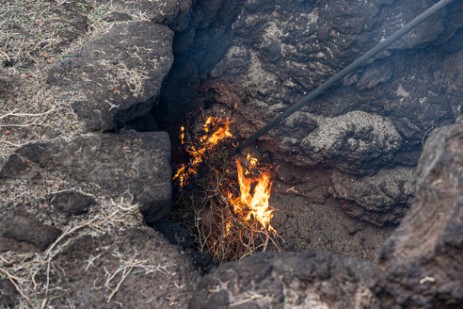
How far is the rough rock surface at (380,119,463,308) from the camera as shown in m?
2.02

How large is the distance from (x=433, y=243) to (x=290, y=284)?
657mm

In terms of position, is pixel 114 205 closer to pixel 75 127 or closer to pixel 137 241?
pixel 137 241

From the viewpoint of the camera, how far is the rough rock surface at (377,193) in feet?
15.0

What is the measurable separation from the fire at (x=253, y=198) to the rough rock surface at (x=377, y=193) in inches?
23.8

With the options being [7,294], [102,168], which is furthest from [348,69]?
[7,294]

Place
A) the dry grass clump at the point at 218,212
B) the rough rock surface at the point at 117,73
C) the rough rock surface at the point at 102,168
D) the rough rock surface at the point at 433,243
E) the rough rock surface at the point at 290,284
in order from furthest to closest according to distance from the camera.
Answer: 1. the dry grass clump at the point at 218,212
2. the rough rock surface at the point at 117,73
3. the rough rock surface at the point at 102,168
4. the rough rock surface at the point at 290,284
5. the rough rock surface at the point at 433,243

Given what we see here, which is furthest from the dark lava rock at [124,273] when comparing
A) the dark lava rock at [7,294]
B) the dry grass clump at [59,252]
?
the dark lava rock at [7,294]

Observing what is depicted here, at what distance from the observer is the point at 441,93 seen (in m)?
4.58

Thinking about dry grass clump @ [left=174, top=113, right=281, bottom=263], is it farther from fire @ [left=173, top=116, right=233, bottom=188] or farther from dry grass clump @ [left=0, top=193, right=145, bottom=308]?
dry grass clump @ [left=0, top=193, right=145, bottom=308]

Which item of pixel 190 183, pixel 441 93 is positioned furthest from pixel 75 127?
pixel 441 93

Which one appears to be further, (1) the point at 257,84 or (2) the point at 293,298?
(1) the point at 257,84

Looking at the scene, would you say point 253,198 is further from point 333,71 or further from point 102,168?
point 102,168

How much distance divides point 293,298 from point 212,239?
6.20ft

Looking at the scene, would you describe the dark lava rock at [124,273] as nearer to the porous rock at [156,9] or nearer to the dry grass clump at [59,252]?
the dry grass clump at [59,252]
